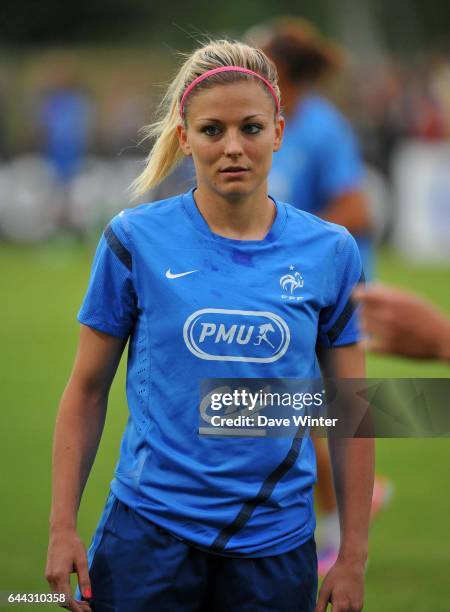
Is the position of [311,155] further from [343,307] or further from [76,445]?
[76,445]

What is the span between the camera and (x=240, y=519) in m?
3.11

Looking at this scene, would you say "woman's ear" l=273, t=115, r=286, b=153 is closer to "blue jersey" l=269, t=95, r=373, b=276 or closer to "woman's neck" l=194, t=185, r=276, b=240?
"woman's neck" l=194, t=185, r=276, b=240

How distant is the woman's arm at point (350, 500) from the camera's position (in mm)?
3240

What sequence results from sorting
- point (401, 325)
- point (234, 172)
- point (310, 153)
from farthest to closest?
point (310, 153), point (234, 172), point (401, 325)

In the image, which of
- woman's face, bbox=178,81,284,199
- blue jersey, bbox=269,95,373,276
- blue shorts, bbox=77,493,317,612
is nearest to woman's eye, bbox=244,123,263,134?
woman's face, bbox=178,81,284,199

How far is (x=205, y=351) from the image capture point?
3.11 m

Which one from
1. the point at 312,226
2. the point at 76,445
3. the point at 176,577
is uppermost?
the point at 312,226

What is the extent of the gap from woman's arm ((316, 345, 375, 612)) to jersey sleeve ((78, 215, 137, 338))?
593mm

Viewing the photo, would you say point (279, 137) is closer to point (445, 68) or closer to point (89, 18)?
point (445, 68)

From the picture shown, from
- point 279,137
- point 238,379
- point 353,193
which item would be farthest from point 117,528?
point 353,193

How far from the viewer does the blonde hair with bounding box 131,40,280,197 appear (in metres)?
3.26

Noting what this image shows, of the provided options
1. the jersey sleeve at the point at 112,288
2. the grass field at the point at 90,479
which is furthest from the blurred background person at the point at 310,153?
the jersey sleeve at the point at 112,288

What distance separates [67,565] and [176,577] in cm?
28

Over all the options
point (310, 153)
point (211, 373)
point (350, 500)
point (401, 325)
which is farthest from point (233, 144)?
point (310, 153)
